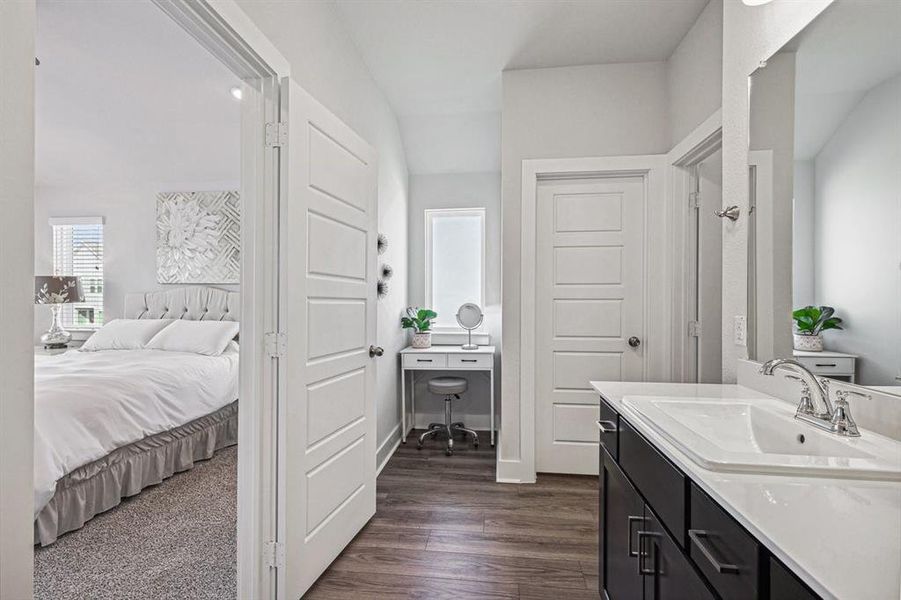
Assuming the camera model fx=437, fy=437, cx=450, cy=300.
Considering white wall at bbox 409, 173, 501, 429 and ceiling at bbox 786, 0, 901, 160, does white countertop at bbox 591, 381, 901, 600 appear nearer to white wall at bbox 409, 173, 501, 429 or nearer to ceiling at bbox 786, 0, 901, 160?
ceiling at bbox 786, 0, 901, 160

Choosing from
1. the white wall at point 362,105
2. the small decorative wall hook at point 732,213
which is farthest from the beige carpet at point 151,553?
the small decorative wall hook at point 732,213

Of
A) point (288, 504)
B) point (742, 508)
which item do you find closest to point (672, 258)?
point (742, 508)

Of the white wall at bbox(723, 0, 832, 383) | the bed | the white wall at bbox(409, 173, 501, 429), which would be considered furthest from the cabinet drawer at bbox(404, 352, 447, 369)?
the white wall at bbox(723, 0, 832, 383)

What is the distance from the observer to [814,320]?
1.21 metres

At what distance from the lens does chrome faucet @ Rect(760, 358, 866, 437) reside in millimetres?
1024

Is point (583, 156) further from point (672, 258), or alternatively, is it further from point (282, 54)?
point (282, 54)

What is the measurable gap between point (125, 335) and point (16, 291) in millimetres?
3964

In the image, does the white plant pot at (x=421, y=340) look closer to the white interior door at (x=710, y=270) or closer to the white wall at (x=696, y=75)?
the white interior door at (x=710, y=270)

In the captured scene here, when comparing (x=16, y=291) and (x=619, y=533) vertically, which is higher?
(x=16, y=291)

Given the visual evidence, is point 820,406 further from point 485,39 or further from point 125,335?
point 125,335

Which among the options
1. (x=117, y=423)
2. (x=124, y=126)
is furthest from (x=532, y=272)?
(x=124, y=126)

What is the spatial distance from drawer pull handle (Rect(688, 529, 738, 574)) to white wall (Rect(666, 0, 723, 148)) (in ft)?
6.90

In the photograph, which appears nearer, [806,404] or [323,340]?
[806,404]

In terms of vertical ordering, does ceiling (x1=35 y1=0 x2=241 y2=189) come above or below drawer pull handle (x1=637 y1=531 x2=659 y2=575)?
above
